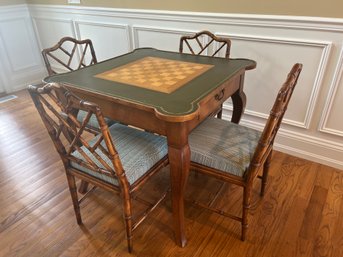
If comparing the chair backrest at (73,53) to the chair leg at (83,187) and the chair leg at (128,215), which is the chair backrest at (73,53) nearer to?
the chair leg at (83,187)

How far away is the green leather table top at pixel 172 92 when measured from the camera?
1.16m

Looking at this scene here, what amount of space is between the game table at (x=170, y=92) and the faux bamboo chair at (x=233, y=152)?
0.15m

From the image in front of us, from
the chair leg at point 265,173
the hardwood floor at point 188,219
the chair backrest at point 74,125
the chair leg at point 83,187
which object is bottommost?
the hardwood floor at point 188,219

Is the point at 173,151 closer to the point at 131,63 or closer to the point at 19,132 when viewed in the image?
the point at 131,63

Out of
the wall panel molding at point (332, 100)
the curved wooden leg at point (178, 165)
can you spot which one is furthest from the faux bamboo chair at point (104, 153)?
the wall panel molding at point (332, 100)

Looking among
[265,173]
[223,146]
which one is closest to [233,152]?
[223,146]

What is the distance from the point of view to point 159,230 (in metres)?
1.55

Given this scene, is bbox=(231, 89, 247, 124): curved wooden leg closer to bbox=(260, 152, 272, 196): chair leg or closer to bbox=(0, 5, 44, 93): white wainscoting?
bbox=(260, 152, 272, 196): chair leg

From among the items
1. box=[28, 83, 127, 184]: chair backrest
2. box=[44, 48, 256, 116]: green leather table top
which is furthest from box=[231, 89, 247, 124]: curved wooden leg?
box=[28, 83, 127, 184]: chair backrest

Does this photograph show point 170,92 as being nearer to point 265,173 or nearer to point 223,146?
point 223,146

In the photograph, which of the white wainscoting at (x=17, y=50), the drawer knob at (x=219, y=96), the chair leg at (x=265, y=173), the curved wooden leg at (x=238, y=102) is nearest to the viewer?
the drawer knob at (x=219, y=96)

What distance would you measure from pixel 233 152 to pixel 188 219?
543mm

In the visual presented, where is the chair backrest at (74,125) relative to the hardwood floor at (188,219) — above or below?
above

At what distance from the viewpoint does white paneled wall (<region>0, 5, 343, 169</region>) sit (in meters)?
1.77
